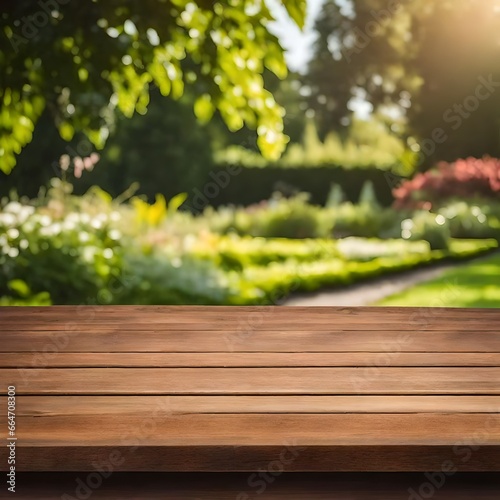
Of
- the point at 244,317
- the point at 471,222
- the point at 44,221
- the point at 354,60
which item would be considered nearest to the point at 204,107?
the point at 244,317

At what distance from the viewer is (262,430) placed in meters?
1.66

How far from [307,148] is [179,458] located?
50.6 feet

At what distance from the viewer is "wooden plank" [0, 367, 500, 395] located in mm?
1972

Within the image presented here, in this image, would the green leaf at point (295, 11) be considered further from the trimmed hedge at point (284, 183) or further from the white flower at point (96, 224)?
the trimmed hedge at point (284, 183)

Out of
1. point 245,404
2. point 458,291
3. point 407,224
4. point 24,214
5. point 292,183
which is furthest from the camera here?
point 292,183

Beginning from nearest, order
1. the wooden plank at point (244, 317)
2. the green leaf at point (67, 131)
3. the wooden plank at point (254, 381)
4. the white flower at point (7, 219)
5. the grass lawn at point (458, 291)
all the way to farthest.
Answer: the wooden plank at point (254, 381), the wooden plank at point (244, 317), the green leaf at point (67, 131), the white flower at point (7, 219), the grass lawn at point (458, 291)

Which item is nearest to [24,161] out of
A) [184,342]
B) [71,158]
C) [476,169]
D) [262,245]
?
[71,158]

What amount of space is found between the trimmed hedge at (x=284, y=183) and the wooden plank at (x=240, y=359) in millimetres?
12916

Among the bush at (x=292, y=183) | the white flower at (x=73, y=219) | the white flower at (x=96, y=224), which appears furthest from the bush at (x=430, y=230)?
the white flower at (x=73, y=219)

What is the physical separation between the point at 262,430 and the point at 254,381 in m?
0.40

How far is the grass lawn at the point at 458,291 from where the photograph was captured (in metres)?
7.41

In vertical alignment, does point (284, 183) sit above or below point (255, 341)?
above

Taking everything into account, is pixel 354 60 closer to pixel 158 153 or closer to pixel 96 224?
pixel 158 153

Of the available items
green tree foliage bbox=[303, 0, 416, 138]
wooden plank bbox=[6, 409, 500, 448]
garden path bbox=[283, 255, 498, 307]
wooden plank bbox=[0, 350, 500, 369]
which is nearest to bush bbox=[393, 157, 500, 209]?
garden path bbox=[283, 255, 498, 307]
